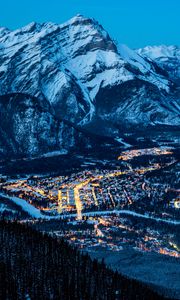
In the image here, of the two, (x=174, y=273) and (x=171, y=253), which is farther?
(x=171, y=253)

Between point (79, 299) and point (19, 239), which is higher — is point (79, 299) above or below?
below

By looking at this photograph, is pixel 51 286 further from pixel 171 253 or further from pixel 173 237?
pixel 173 237

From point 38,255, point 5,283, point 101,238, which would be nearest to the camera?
point 5,283

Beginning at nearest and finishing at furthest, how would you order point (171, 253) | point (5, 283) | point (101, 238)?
1. point (5, 283)
2. point (171, 253)
3. point (101, 238)

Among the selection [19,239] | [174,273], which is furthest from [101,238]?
[19,239]

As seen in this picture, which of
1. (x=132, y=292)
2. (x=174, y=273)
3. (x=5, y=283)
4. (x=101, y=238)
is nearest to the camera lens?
(x=5, y=283)

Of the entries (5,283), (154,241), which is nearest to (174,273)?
(154,241)

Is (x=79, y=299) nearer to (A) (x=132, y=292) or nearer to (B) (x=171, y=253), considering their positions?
(A) (x=132, y=292)
